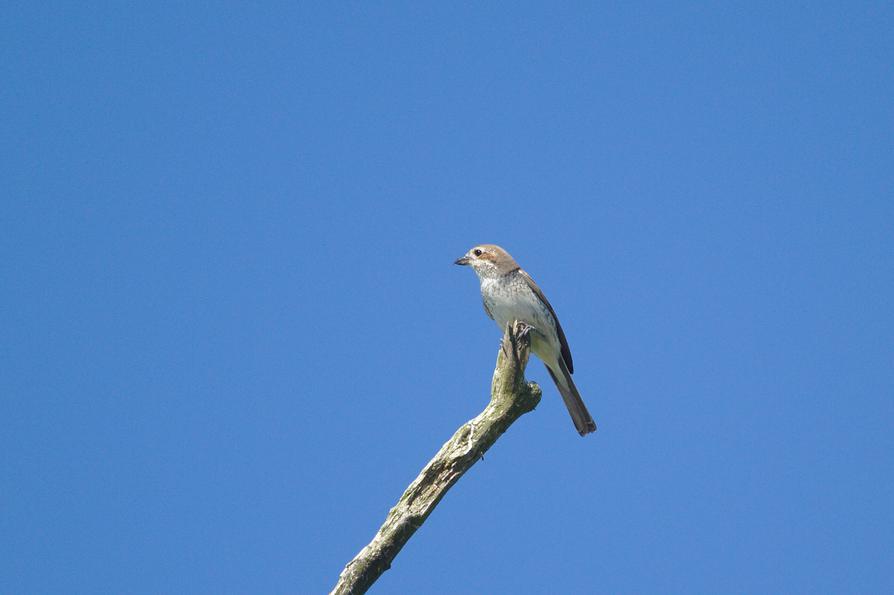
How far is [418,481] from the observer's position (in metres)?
6.51

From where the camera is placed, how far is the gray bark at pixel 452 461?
6.09 meters

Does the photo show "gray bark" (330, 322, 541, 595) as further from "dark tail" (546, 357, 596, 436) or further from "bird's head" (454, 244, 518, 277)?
"bird's head" (454, 244, 518, 277)

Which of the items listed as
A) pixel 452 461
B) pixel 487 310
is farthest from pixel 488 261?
pixel 452 461

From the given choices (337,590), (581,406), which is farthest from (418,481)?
(581,406)

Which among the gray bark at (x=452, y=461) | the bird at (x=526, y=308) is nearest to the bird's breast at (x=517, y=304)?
the bird at (x=526, y=308)

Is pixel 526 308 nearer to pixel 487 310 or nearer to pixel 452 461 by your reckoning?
pixel 487 310

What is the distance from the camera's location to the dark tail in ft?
34.3

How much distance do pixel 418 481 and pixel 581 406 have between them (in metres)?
4.48

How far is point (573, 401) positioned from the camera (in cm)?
1073

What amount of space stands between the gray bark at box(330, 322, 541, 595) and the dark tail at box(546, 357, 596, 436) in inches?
124

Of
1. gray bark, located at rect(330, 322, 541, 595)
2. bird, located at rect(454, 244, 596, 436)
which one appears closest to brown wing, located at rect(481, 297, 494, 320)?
bird, located at rect(454, 244, 596, 436)

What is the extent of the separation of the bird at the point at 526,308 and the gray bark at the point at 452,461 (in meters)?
3.23

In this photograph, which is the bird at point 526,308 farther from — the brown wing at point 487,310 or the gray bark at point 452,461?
the gray bark at point 452,461

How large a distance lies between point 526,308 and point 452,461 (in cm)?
444
